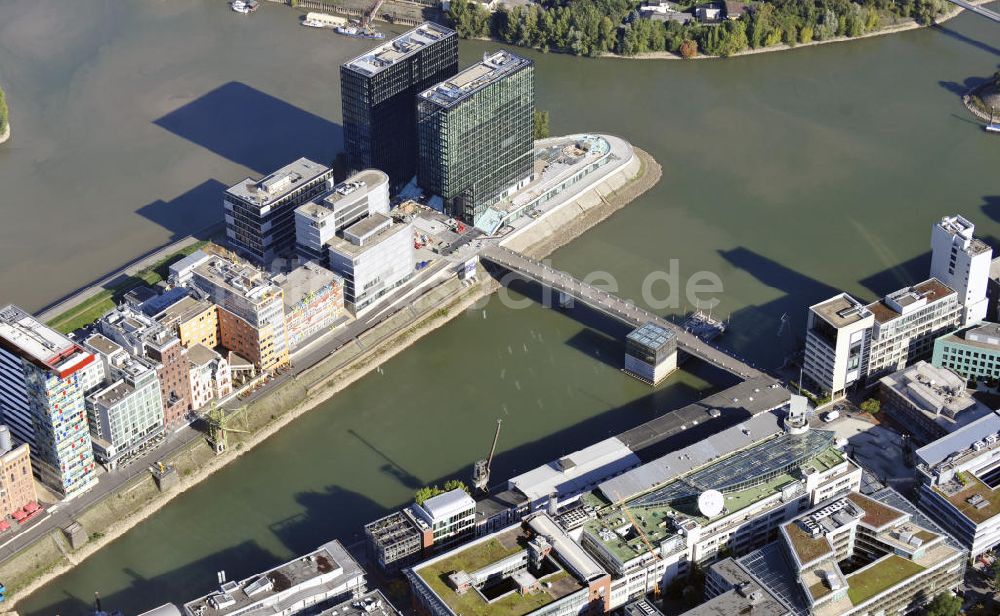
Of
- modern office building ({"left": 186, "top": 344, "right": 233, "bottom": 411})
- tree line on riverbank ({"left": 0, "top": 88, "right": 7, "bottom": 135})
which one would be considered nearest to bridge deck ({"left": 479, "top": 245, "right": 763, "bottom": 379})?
modern office building ({"left": 186, "top": 344, "right": 233, "bottom": 411})

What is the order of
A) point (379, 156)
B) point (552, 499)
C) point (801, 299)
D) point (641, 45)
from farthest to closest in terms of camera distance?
point (641, 45) < point (379, 156) < point (801, 299) < point (552, 499)

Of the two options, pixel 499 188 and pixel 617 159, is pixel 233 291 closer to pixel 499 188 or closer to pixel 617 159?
pixel 499 188

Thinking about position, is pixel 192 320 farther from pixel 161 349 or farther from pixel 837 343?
pixel 837 343

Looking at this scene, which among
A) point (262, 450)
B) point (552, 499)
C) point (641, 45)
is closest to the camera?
point (552, 499)

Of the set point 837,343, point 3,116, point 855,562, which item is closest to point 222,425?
point 837,343

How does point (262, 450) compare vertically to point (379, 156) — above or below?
below

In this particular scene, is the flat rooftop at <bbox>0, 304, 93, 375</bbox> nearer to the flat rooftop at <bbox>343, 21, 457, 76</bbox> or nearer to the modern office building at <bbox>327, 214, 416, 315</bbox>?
the modern office building at <bbox>327, 214, 416, 315</bbox>

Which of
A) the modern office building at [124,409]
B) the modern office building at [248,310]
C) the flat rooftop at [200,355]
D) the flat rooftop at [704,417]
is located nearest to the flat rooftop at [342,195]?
the modern office building at [248,310]

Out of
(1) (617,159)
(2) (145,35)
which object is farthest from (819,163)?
(2) (145,35)
